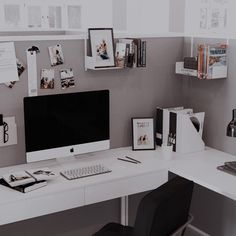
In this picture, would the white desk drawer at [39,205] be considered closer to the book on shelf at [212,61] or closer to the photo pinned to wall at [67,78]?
the photo pinned to wall at [67,78]

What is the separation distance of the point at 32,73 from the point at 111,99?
610mm

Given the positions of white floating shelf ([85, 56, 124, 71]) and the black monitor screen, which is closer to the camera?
the black monitor screen

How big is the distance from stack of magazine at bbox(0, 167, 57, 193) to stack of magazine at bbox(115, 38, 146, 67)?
2.86ft

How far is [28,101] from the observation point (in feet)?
8.38

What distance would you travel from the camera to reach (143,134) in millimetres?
3117

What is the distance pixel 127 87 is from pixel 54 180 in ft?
3.02

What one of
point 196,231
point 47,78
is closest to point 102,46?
point 47,78

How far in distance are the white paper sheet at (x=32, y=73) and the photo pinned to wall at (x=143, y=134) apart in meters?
0.76

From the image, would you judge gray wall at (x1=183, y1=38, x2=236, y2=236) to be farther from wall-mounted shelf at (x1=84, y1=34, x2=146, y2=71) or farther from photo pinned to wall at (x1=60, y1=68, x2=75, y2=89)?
photo pinned to wall at (x1=60, y1=68, x2=75, y2=89)

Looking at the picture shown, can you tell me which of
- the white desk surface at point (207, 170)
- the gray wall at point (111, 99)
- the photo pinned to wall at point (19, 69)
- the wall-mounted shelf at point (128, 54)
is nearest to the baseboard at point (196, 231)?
the gray wall at point (111, 99)

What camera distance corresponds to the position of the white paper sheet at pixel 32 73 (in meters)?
2.68

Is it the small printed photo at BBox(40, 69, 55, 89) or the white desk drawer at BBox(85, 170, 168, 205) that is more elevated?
the small printed photo at BBox(40, 69, 55, 89)

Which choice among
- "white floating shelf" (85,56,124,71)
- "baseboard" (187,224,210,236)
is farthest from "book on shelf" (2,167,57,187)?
"baseboard" (187,224,210,236)

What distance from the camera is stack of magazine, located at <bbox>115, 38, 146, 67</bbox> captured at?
9.48 ft
